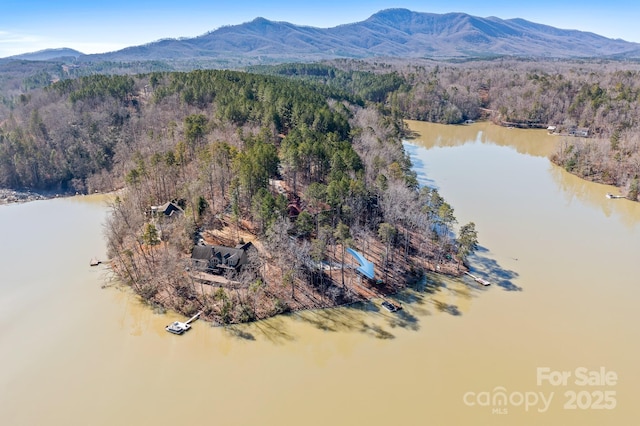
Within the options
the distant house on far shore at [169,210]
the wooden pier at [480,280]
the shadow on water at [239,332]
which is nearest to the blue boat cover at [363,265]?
the wooden pier at [480,280]

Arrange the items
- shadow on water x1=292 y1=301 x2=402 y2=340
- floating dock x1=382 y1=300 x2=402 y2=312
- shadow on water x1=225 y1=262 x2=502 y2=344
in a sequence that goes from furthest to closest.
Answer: floating dock x1=382 y1=300 x2=402 y2=312, shadow on water x1=292 y1=301 x2=402 y2=340, shadow on water x1=225 y1=262 x2=502 y2=344

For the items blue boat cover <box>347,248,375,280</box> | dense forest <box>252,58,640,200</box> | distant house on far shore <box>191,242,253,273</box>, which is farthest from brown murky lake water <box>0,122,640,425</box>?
dense forest <box>252,58,640,200</box>

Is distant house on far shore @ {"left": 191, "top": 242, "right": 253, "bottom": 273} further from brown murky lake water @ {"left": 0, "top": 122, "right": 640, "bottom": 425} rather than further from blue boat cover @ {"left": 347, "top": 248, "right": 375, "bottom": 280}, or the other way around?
blue boat cover @ {"left": 347, "top": 248, "right": 375, "bottom": 280}

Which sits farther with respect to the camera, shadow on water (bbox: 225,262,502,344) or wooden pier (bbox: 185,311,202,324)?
wooden pier (bbox: 185,311,202,324)

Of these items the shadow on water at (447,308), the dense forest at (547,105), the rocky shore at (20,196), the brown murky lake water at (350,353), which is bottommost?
the brown murky lake water at (350,353)

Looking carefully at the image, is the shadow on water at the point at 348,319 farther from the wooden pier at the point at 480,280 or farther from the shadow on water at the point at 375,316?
the wooden pier at the point at 480,280

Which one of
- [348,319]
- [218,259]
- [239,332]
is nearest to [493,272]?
[348,319]
